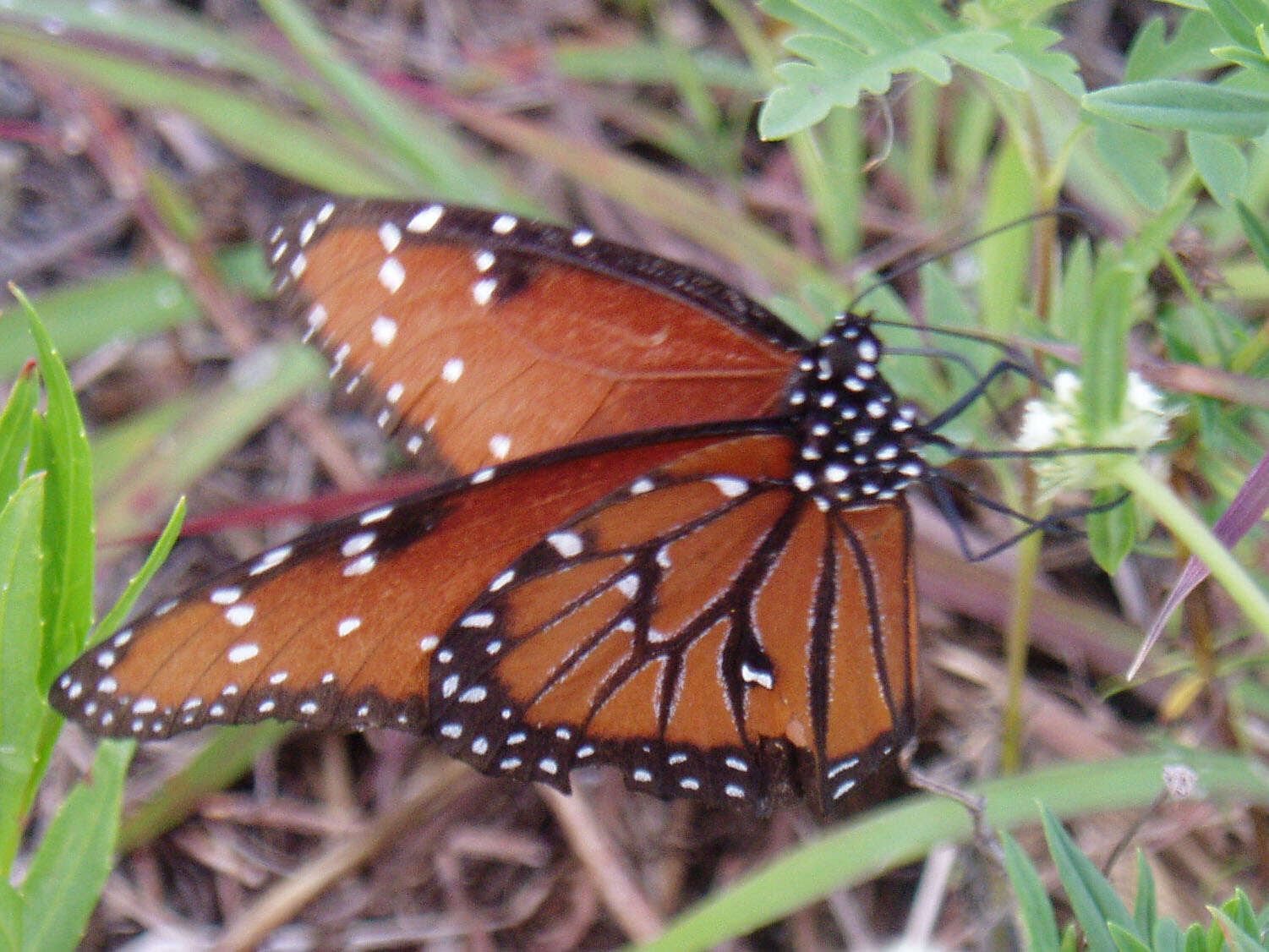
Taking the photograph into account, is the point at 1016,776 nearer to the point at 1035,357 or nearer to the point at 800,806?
the point at 800,806

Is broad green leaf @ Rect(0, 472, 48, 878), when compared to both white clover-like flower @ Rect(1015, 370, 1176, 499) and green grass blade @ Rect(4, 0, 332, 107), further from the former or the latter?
green grass blade @ Rect(4, 0, 332, 107)

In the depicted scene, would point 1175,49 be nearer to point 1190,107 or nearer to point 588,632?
point 1190,107

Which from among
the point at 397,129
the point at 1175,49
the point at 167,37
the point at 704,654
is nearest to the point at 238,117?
the point at 167,37

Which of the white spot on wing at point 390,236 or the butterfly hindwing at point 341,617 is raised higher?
the white spot on wing at point 390,236

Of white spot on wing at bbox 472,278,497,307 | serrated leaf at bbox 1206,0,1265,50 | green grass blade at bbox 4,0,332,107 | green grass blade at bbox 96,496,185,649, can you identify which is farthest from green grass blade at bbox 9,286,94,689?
green grass blade at bbox 4,0,332,107

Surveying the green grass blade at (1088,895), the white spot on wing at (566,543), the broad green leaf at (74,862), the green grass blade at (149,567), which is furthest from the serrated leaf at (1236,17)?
the broad green leaf at (74,862)

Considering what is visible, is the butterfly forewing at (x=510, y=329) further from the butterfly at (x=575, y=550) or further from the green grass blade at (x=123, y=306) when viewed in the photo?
the green grass blade at (x=123, y=306)
